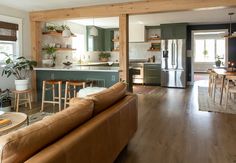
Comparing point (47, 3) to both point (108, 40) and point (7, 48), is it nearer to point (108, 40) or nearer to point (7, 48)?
point (7, 48)

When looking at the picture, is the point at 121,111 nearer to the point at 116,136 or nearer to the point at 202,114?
the point at 116,136

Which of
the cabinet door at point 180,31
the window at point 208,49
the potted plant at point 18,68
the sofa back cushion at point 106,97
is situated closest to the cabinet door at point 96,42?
the cabinet door at point 180,31

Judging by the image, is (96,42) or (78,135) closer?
(78,135)

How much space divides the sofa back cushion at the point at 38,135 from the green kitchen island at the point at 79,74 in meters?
3.33

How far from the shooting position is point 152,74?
9422 mm

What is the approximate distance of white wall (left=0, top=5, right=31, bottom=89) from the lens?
5.36 m

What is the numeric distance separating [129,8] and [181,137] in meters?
2.94

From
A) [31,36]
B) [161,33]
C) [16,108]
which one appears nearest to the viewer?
[16,108]

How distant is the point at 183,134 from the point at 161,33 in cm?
608

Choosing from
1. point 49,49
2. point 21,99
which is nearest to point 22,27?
point 49,49

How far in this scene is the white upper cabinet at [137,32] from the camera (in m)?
9.40

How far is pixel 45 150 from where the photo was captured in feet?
4.64

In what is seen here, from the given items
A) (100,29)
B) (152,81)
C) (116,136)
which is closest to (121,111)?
(116,136)

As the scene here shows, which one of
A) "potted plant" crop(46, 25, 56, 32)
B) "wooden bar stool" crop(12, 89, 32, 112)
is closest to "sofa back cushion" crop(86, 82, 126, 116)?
"wooden bar stool" crop(12, 89, 32, 112)
